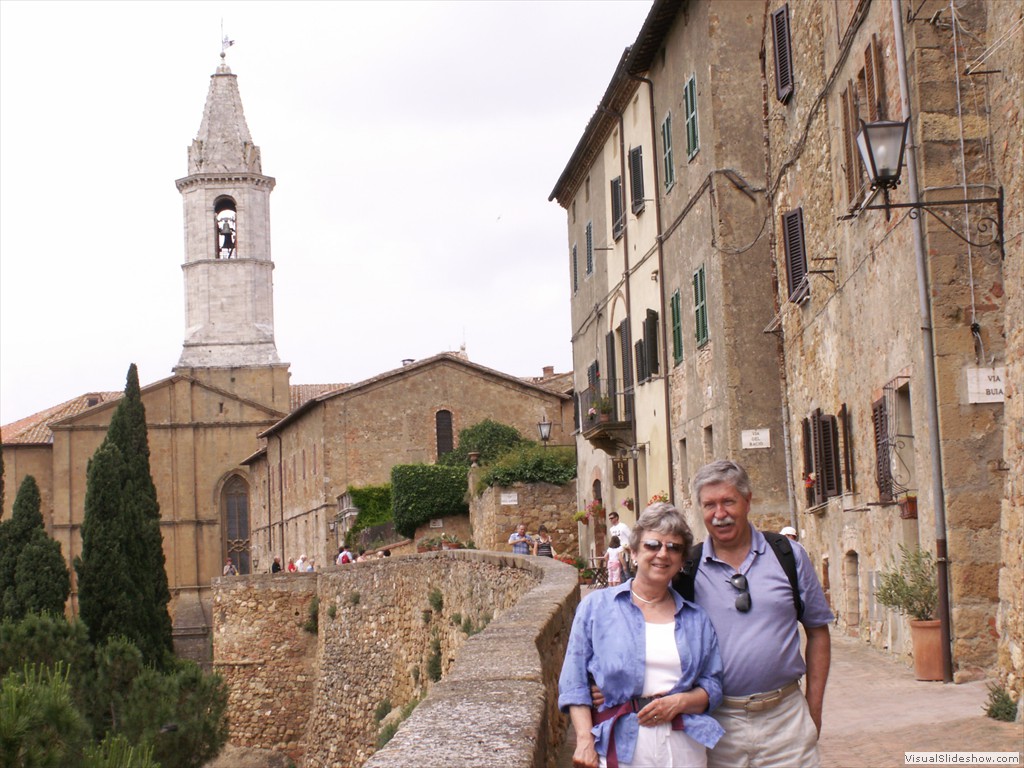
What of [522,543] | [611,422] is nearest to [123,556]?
[522,543]

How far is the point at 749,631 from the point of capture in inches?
207

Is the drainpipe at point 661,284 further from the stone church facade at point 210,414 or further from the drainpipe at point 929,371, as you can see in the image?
the stone church facade at point 210,414

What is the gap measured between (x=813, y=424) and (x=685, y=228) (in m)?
6.54

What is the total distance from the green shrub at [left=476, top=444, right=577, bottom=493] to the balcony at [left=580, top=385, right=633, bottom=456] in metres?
5.08

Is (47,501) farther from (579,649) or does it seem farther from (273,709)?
(579,649)

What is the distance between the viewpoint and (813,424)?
58.5 feet

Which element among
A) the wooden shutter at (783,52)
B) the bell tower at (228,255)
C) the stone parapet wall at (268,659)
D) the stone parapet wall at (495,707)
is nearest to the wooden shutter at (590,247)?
the stone parapet wall at (268,659)

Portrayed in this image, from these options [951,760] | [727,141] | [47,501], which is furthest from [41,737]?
[47,501]

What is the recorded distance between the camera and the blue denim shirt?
5031mm

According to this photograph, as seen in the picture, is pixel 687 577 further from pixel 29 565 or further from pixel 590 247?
pixel 29 565

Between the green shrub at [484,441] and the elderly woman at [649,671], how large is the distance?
132 feet

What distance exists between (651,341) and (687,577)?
21.3 metres

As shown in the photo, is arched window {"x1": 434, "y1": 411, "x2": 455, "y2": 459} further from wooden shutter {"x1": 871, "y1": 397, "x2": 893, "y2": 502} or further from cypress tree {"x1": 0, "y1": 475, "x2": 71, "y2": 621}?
wooden shutter {"x1": 871, "y1": 397, "x2": 893, "y2": 502}

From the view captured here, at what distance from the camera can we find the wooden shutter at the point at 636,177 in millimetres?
26703
